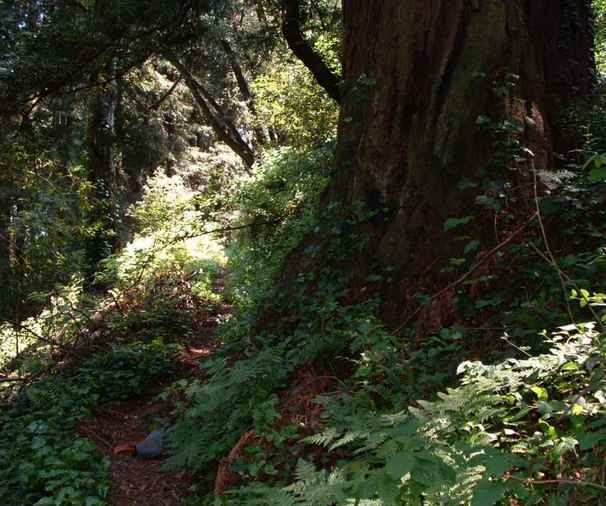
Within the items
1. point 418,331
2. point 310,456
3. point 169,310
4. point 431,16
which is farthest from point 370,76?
point 169,310

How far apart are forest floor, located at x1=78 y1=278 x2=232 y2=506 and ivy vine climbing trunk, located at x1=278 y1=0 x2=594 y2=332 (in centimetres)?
228

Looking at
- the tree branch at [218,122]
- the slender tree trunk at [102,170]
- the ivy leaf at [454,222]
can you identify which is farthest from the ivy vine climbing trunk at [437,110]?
the tree branch at [218,122]

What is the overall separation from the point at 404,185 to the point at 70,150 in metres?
11.9

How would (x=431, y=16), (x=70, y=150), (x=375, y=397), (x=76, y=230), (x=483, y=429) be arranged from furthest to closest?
(x=70, y=150), (x=76, y=230), (x=431, y=16), (x=375, y=397), (x=483, y=429)

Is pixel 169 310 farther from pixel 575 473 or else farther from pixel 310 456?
pixel 575 473

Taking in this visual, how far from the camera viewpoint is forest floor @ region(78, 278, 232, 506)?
13.7 feet

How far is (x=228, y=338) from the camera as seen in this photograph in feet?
23.1

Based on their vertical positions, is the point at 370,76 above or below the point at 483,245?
above

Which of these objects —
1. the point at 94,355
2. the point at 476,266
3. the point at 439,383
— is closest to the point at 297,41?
the point at 94,355

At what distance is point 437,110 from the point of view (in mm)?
5105

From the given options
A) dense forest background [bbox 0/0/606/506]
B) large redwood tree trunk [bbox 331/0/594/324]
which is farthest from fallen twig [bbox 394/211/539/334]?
large redwood tree trunk [bbox 331/0/594/324]

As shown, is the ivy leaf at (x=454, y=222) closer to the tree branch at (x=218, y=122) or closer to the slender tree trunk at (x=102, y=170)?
the slender tree trunk at (x=102, y=170)

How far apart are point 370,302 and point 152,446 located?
7.69 feet

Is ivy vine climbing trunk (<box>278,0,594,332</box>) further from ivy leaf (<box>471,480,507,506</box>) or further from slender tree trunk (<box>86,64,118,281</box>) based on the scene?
slender tree trunk (<box>86,64,118,281</box>)
